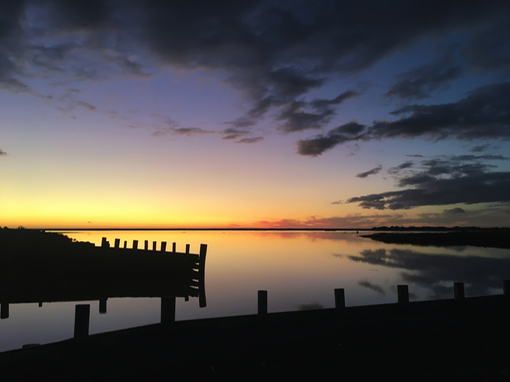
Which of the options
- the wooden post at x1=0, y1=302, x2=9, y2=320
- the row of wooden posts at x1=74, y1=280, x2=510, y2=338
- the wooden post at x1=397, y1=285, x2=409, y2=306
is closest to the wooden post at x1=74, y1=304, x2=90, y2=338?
the row of wooden posts at x1=74, y1=280, x2=510, y2=338

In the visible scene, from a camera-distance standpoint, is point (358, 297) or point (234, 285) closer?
point (358, 297)

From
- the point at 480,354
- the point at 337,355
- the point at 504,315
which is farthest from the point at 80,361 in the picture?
the point at 504,315

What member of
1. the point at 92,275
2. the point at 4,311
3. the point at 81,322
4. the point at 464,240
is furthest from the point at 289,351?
the point at 464,240

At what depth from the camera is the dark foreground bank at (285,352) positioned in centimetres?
686

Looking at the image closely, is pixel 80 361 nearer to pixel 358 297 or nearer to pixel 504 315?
pixel 504 315

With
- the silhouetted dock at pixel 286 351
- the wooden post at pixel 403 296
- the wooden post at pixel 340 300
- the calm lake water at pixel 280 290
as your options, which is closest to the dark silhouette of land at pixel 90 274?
the calm lake water at pixel 280 290

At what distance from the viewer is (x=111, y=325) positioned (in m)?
19.7

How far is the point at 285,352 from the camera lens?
8008 mm

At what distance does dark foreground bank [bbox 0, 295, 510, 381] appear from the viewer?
22.5ft

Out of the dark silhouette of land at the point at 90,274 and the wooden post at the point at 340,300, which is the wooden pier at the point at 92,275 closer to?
the dark silhouette of land at the point at 90,274

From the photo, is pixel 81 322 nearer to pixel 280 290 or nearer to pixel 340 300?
pixel 340 300

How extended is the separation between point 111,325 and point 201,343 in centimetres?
1348

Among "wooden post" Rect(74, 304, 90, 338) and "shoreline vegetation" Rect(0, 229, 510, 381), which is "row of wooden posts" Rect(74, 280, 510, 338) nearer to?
"wooden post" Rect(74, 304, 90, 338)

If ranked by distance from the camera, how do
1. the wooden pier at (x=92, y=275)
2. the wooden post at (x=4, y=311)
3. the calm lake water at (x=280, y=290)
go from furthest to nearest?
the calm lake water at (x=280, y=290)
the wooden pier at (x=92, y=275)
the wooden post at (x=4, y=311)
